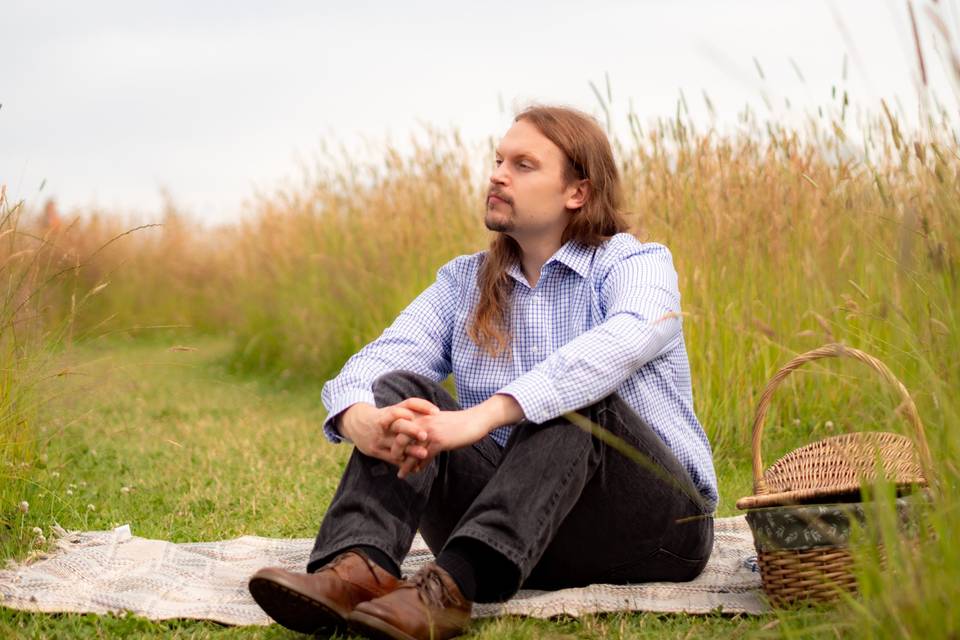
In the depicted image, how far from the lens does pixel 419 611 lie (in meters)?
2.25

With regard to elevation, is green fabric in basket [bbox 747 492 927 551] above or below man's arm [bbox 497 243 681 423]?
below

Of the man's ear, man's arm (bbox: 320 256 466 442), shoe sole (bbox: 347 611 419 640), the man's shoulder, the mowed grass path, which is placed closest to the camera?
shoe sole (bbox: 347 611 419 640)

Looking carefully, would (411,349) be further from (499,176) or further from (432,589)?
(432,589)

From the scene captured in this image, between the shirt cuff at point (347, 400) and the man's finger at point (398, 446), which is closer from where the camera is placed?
the man's finger at point (398, 446)

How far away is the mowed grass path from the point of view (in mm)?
2543

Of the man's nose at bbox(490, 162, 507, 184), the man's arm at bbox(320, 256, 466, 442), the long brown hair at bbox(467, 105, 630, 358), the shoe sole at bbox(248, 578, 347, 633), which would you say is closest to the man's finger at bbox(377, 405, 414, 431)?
the man's arm at bbox(320, 256, 466, 442)

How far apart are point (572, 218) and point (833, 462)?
0.90 metres

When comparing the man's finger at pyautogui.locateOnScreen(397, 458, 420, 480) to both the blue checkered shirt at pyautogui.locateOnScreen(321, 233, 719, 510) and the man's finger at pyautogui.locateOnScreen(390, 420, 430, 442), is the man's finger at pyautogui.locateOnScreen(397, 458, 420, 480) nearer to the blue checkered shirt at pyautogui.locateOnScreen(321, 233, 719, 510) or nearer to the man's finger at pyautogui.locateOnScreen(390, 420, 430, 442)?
the man's finger at pyautogui.locateOnScreen(390, 420, 430, 442)

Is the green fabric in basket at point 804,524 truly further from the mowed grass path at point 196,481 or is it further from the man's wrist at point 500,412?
the man's wrist at point 500,412

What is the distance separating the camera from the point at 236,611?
8.67ft

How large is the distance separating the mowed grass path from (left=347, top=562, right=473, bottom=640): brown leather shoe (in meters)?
0.14

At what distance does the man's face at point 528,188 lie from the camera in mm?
2809

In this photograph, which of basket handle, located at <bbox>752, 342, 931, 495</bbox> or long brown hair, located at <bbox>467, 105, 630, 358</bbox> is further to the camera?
long brown hair, located at <bbox>467, 105, 630, 358</bbox>

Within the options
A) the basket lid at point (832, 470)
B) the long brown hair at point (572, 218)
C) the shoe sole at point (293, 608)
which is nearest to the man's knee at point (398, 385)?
the long brown hair at point (572, 218)
